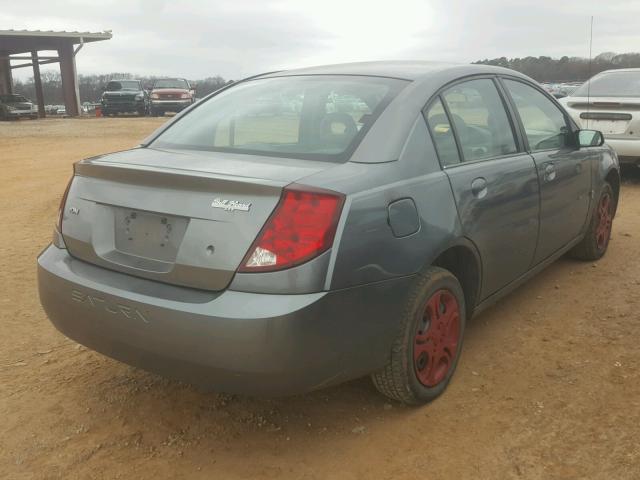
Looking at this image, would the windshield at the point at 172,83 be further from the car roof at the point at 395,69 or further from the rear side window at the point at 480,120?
the rear side window at the point at 480,120

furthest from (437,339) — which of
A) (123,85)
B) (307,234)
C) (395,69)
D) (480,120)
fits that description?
(123,85)

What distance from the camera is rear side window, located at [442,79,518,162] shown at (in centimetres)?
312

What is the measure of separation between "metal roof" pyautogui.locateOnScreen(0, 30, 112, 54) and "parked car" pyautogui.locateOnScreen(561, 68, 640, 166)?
81.8 ft

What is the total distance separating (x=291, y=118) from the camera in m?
3.16

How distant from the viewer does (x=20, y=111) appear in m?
27.4

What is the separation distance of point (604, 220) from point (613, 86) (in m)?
4.19

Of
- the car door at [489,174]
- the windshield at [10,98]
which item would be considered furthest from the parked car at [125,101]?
the car door at [489,174]

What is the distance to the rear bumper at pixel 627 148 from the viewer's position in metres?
7.63

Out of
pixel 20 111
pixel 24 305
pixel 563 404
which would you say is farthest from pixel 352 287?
pixel 20 111

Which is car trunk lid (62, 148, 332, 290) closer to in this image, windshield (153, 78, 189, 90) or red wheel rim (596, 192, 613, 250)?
red wheel rim (596, 192, 613, 250)

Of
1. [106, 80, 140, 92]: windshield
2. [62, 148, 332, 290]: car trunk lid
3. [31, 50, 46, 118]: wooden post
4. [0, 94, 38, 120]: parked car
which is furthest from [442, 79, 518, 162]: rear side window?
[31, 50, 46, 118]: wooden post

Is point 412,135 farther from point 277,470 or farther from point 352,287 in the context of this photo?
point 277,470

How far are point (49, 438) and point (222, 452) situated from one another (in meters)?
0.77

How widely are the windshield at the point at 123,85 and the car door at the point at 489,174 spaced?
29.9 meters
